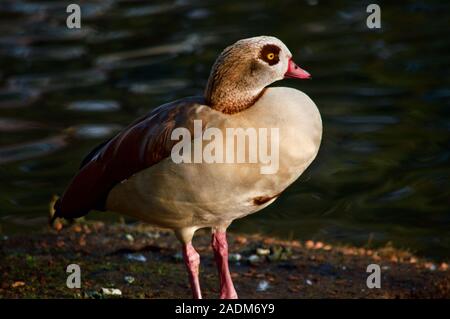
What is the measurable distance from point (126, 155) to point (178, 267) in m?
1.96

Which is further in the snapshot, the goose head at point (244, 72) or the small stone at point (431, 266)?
the small stone at point (431, 266)

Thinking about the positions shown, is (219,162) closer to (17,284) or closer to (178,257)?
(17,284)

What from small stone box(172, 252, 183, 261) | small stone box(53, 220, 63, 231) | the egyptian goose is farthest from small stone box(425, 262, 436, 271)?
small stone box(53, 220, 63, 231)

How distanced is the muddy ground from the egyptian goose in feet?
3.42

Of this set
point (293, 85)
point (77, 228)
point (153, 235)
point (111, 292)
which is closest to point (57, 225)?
point (77, 228)

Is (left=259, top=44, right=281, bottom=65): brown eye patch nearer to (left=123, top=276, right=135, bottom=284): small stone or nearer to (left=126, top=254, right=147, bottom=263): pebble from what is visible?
(left=123, top=276, right=135, bottom=284): small stone

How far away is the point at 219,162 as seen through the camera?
625 cm

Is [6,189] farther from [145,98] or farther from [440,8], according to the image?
[440,8]

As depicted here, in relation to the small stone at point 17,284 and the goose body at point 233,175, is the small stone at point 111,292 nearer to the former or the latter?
the small stone at point 17,284

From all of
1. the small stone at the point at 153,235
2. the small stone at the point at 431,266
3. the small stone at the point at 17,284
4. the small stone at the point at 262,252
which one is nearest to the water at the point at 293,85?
the small stone at the point at 431,266

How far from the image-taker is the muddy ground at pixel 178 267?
7797 mm

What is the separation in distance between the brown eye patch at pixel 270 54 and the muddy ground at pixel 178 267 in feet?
6.57

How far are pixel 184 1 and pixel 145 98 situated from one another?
6.39m
